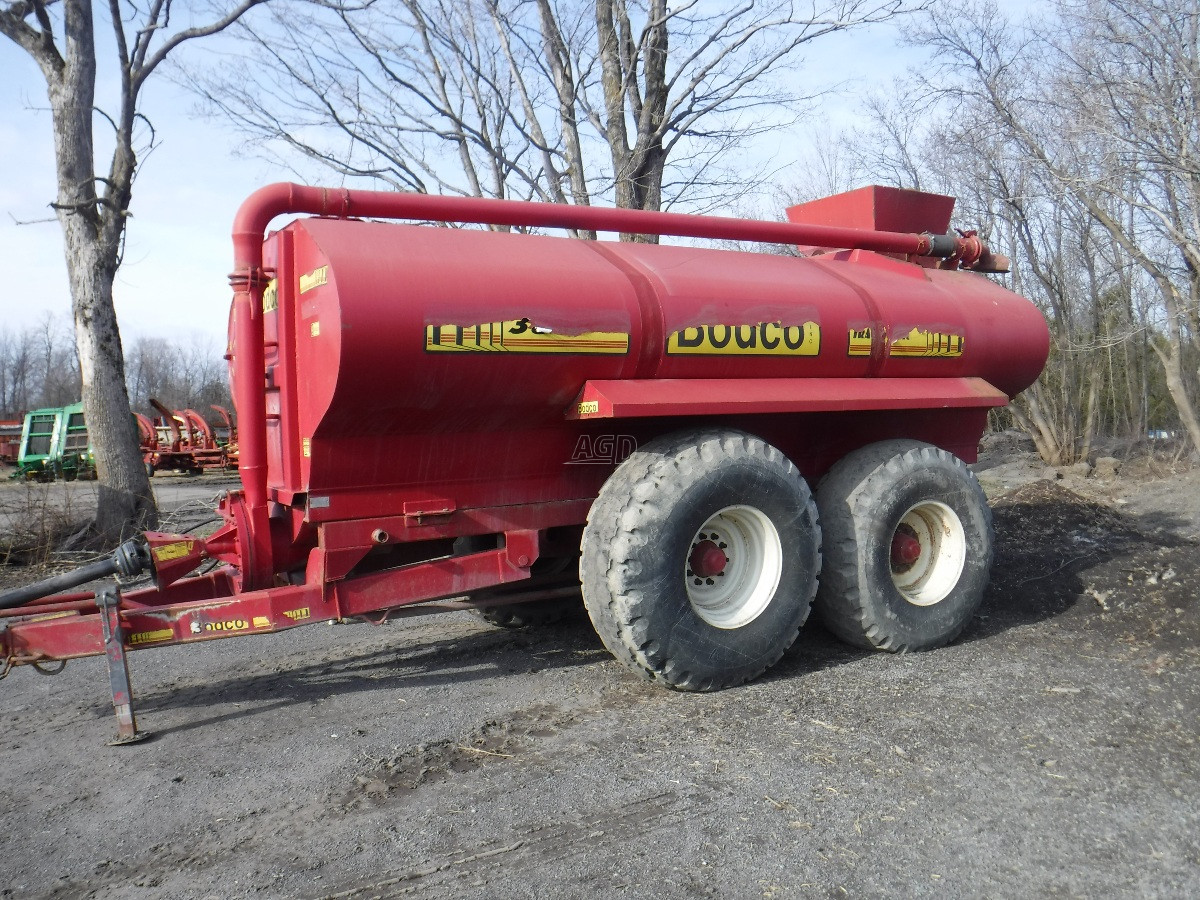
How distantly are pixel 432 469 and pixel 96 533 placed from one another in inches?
231

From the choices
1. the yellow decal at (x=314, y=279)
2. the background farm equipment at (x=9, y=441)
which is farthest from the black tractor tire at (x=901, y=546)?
the background farm equipment at (x=9, y=441)

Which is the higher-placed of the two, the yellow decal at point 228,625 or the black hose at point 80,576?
the black hose at point 80,576

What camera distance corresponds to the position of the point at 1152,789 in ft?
11.4

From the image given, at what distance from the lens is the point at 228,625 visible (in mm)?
4301

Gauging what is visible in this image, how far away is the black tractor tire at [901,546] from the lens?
516cm

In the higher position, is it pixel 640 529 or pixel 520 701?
pixel 640 529

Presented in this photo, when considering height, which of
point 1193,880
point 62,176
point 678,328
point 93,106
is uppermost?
point 93,106

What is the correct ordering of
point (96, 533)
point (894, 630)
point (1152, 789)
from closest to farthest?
point (1152, 789), point (894, 630), point (96, 533)

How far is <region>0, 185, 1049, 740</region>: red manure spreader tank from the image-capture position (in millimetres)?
4246

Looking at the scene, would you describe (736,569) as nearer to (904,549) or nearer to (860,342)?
(904,549)

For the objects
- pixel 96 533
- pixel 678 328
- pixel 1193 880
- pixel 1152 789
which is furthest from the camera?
pixel 96 533

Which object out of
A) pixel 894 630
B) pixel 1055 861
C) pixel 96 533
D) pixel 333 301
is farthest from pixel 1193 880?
pixel 96 533

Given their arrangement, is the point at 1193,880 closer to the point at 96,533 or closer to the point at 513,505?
the point at 513,505

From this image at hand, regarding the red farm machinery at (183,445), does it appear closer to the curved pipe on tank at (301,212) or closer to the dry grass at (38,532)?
the dry grass at (38,532)
